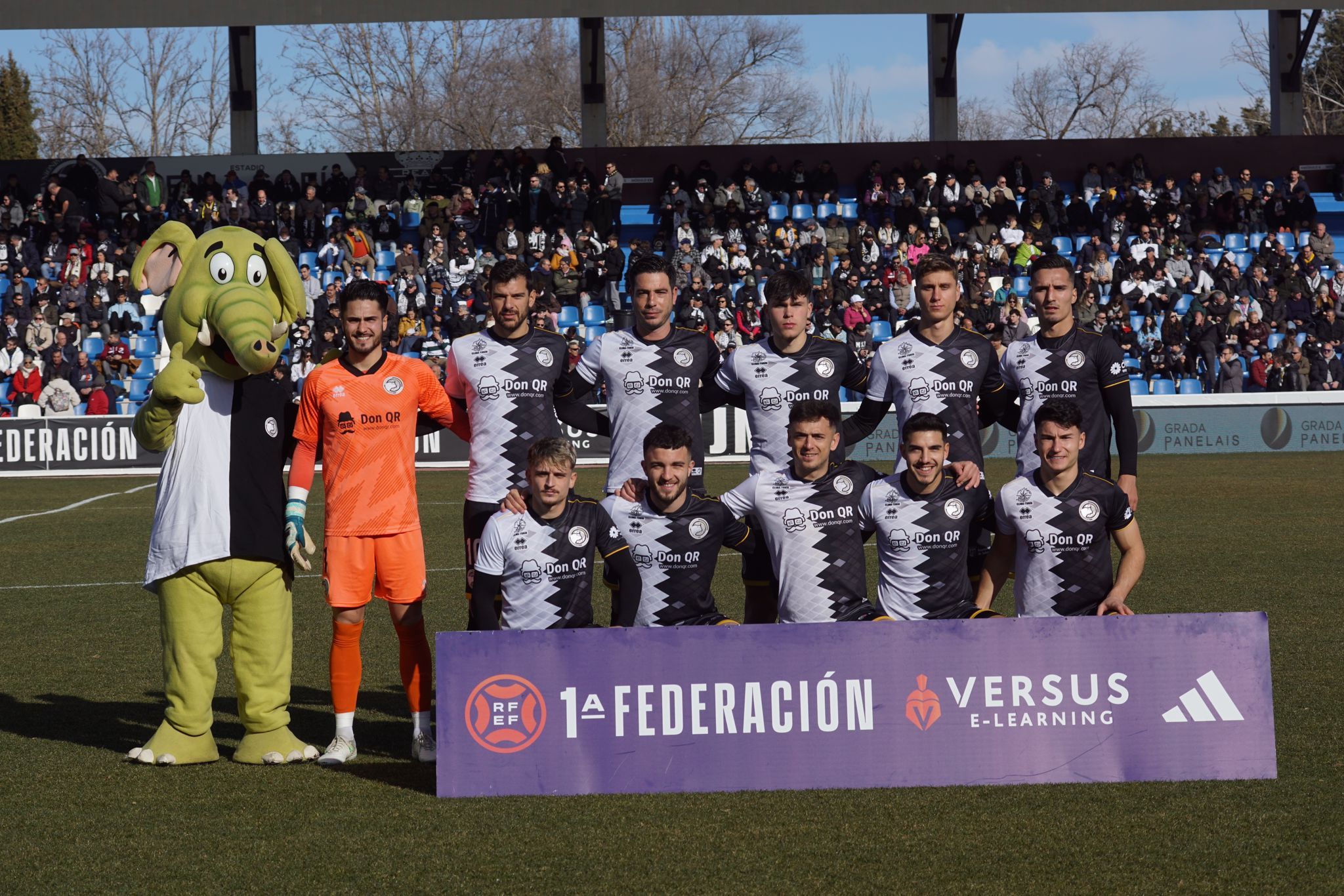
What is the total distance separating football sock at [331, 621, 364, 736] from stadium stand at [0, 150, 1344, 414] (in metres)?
17.6

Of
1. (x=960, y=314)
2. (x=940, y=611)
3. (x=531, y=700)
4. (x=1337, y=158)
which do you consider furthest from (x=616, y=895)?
(x=1337, y=158)

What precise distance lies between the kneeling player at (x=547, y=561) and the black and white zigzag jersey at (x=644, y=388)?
56 cm

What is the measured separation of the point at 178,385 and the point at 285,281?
2.50 feet

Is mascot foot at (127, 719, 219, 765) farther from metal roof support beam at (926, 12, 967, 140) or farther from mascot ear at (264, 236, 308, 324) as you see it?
metal roof support beam at (926, 12, 967, 140)

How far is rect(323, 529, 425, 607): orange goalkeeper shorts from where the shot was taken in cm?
579

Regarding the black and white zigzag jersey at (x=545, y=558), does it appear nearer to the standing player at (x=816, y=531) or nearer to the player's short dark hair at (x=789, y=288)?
the standing player at (x=816, y=531)

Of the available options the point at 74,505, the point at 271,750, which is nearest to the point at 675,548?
the point at 271,750

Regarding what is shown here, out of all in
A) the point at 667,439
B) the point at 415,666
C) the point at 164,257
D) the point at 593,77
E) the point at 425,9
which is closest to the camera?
the point at 667,439

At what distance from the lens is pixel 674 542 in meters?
5.80

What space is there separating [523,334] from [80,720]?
2.73 meters

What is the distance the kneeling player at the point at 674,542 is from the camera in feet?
19.0

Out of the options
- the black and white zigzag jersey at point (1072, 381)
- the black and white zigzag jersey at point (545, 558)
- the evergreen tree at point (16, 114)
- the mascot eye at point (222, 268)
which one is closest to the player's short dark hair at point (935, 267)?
the black and white zigzag jersey at point (1072, 381)

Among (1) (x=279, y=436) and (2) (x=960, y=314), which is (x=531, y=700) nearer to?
(1) (x=279, y=436)

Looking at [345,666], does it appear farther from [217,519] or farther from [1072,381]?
[1072,381]
